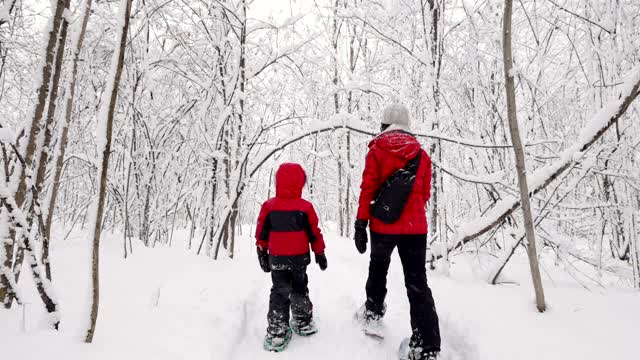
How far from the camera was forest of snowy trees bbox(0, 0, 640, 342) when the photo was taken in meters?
2.18

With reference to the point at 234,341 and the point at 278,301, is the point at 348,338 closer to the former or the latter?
the point at 278,301

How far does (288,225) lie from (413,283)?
1.08 metres

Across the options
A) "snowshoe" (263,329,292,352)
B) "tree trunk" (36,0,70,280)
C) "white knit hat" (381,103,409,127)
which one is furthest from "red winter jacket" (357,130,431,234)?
"tree trunk" (36,0,70,280)

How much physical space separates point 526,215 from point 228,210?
3248 mm

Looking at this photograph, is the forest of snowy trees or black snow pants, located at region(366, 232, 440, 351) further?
black snow pants, located at region(366, 232, 440, 351)

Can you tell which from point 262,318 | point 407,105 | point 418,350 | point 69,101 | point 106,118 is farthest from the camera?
point 407,105

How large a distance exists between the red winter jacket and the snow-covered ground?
90 cm

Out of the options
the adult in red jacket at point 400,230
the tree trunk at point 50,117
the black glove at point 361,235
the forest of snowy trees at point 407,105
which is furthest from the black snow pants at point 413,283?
the tree trunk at point 50,117

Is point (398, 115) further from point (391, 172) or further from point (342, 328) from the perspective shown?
point (342, 328)

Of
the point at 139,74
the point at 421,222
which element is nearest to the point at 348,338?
the point at 421,222

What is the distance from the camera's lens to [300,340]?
2.89 meters

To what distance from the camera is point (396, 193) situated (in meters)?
2.56

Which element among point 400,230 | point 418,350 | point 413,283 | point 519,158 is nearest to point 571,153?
point 519,158

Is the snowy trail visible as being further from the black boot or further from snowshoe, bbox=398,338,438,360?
the black boot
